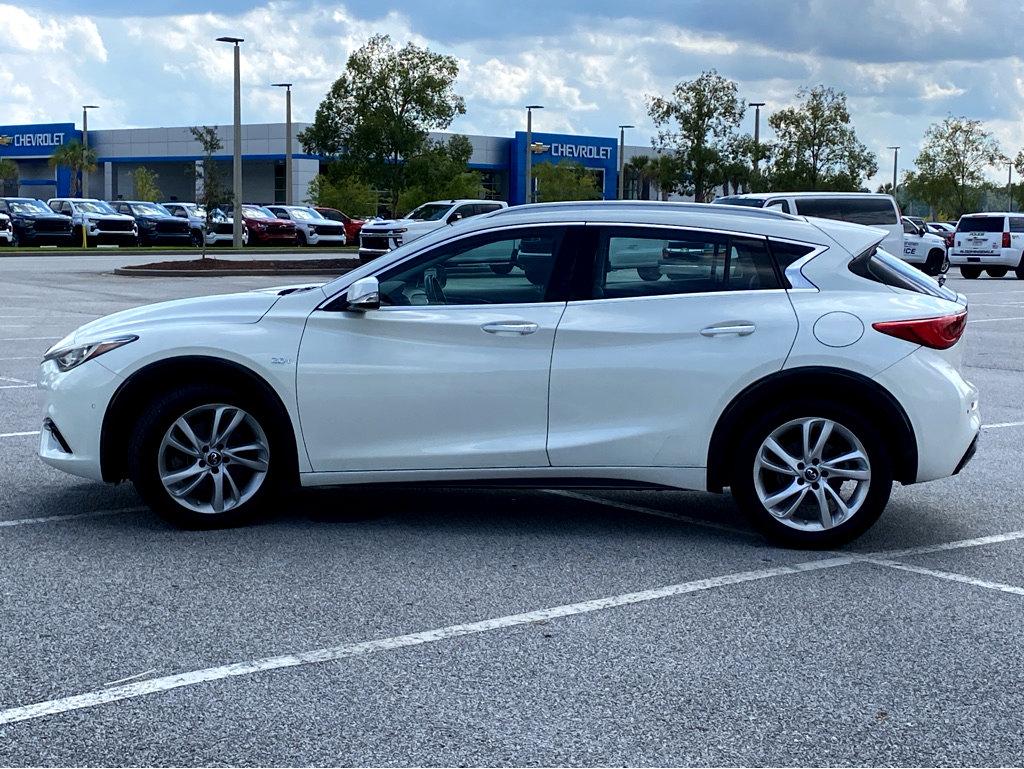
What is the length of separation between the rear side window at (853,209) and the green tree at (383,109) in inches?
857

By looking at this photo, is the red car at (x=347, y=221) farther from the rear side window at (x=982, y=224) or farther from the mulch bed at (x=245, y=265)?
the rear side window at (x=982, y=224)

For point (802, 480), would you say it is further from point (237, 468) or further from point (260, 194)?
point (260, 194)

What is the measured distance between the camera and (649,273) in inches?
267

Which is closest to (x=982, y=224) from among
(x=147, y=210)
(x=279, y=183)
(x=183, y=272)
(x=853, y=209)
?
(x=853, y=209)

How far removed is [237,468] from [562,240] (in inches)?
74.7

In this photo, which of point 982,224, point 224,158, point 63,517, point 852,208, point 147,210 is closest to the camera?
point 63,517

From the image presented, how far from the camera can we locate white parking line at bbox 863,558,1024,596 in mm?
5988

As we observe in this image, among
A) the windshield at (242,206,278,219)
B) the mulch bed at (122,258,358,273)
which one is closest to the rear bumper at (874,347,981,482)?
the mulch bed at (122,258,358,273)

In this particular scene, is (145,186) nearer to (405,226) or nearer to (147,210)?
(147,210)

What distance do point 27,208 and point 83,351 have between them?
4728cm

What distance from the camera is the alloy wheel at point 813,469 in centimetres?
653

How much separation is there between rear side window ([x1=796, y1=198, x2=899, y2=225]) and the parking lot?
66.7ft

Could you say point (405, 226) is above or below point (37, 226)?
above

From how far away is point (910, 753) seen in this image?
4113 millimetres
